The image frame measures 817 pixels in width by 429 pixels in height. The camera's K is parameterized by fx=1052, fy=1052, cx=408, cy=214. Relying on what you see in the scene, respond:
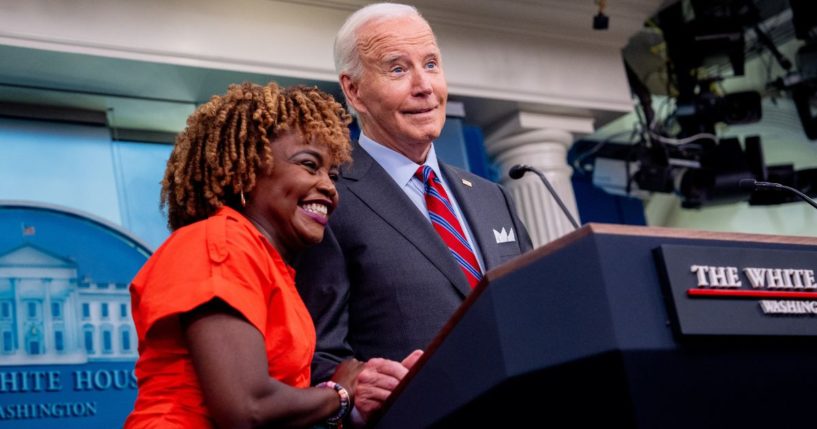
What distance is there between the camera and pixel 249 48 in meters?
3.97

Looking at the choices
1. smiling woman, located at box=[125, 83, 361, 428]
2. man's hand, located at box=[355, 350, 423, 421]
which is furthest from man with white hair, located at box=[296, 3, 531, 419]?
smiling woman, located at box=[125, 83, 361, 428]

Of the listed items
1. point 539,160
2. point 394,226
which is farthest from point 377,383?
point 539,160

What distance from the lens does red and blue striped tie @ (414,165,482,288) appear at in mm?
1921

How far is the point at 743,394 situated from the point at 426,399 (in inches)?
14.8

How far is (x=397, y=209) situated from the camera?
1.94m

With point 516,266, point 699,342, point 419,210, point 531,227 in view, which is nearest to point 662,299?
point 699,342

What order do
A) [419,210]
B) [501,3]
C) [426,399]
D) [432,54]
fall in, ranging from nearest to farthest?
[426,399], [419,210], [432,54], [501,3]

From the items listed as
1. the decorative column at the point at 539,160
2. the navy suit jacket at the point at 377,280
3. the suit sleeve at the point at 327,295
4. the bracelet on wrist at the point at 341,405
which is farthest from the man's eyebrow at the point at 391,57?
the decorative column at the point at 539,160

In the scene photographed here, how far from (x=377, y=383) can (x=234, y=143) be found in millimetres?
452

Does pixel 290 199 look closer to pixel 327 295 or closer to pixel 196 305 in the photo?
pixel 327 295

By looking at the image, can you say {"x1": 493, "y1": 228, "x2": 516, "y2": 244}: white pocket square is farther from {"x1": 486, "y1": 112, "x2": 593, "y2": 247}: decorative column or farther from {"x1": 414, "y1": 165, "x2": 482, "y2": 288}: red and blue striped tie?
{"x1": 486, "y1": 112, "x2": 593, "y2": 247}: decorative column

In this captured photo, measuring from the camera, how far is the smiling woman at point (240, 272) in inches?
54.8

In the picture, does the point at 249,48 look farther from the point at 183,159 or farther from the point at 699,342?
the point at 699,342

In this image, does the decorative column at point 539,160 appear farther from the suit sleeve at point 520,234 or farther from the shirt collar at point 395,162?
the shirt collar at point 395,162
